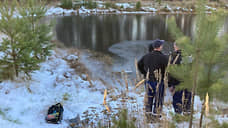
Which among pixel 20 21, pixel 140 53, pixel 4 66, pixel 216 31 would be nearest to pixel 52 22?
pixel 20 21

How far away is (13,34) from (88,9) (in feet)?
90.0

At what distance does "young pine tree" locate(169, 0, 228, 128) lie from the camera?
180cm

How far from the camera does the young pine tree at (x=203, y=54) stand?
180 centimetres

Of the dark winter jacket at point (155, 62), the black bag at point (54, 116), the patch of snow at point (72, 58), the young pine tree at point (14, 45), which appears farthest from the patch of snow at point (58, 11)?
the dark winter jacket at point (155, 62)

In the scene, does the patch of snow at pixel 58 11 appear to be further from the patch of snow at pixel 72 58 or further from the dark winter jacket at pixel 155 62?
the dark winter jacket at pixel 155 62

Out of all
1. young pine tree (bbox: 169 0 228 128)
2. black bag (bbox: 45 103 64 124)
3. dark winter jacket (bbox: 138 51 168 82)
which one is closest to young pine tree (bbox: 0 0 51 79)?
black bag (bbox: 45 103 64 124)

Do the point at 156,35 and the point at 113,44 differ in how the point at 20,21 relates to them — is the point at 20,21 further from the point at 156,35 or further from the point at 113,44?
the point at 156,35

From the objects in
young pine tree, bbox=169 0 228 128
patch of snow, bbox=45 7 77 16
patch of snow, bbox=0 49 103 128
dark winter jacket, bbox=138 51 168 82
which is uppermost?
patch of snow, bbox=45 7 77 16

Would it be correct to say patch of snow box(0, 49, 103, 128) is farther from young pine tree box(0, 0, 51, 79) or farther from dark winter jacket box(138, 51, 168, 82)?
dark winter jacket box(138, 51, 168, 82)

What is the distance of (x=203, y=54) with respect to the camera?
1.93 m

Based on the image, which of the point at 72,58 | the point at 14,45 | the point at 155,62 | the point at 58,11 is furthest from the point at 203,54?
the point at 58,11

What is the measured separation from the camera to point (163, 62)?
12.1ft

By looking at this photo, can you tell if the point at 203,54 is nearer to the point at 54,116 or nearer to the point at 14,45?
the point at 54,116

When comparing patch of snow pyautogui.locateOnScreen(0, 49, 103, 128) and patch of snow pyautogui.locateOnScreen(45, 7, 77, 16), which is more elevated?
patch of snow pyautogui.locateOnScreen(45, 7, 77, 16)
